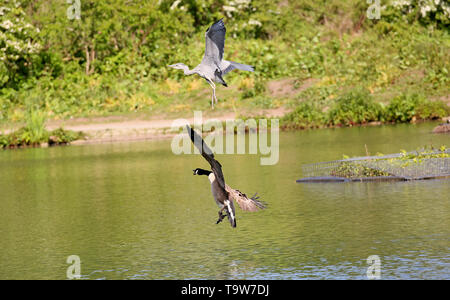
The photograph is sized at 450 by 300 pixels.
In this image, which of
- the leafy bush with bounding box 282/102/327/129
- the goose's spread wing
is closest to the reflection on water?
the goose's spread wing

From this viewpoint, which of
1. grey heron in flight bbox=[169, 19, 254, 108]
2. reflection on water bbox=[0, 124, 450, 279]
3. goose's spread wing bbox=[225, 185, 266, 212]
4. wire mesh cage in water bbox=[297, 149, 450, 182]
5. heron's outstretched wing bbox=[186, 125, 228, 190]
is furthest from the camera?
wire mesh cage in water bbox=[297, 149, 450, 182]

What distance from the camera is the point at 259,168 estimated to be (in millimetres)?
30625

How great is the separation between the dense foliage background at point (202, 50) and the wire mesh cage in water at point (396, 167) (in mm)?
15910

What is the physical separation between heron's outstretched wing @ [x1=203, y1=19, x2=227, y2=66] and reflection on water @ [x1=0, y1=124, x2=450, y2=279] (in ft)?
17.2

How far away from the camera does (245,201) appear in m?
11.7

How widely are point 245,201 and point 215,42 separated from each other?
2.11m

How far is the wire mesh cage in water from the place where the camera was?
23672mm

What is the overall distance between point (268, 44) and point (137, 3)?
8.65 meters

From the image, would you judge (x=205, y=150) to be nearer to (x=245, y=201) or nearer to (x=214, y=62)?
(x=214, y=62)

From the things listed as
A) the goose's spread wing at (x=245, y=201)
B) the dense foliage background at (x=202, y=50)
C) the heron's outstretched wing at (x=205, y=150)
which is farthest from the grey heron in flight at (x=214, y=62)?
the dense foliage background at (x=202, y=50)

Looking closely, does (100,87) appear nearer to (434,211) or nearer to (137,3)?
(137,3)

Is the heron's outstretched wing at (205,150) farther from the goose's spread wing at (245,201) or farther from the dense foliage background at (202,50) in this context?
the dense foliage background at (202,50)

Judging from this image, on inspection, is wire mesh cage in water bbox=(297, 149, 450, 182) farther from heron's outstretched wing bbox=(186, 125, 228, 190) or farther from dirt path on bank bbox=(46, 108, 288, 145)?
dirt path on bank bbox=(46, 108, 288, 145)

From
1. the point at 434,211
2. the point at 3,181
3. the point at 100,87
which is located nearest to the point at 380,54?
the point at 100,87
